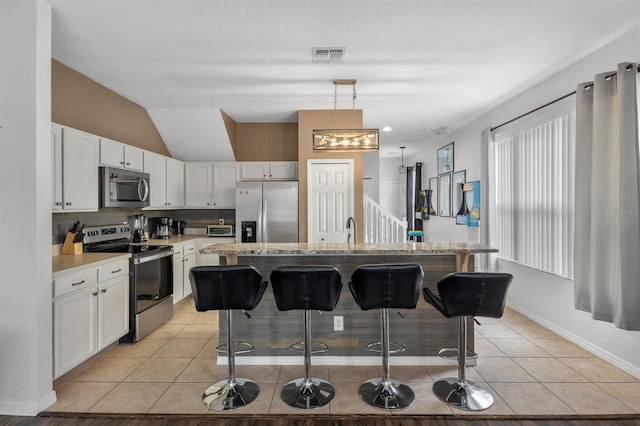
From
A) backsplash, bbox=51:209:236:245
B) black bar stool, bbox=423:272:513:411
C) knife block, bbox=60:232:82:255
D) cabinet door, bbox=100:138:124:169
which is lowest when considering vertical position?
black bar stool, bbox=423:272:513:411

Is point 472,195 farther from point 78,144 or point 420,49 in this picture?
point 78,144

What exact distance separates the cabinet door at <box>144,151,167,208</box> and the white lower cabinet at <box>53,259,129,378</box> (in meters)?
1.59

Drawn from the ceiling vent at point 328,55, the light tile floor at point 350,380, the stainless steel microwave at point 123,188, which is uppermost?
the ceiling vent at point 328,55

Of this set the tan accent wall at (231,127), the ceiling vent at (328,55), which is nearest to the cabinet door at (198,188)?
the tan accent wall at (231,127)

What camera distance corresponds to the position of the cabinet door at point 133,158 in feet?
13.6

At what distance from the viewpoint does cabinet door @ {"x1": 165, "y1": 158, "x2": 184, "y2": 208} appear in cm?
521

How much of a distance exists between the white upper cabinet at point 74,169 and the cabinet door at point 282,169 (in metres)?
2.50

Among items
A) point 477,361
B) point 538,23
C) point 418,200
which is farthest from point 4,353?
point 418,200

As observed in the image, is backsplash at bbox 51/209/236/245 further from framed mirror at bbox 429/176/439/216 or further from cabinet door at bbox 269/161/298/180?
framed mirror at bbox 429/176/439/216

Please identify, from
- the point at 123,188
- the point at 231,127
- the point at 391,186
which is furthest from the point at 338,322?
the point at 391,186

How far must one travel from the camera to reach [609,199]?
2770 mm

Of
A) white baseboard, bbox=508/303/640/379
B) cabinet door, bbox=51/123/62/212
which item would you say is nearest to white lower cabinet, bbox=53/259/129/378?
cabinet door, bbox=51/123/62/212

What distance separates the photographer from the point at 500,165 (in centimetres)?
484

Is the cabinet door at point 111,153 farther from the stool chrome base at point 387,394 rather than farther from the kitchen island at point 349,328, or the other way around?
the stool chrome base at point 387,394
